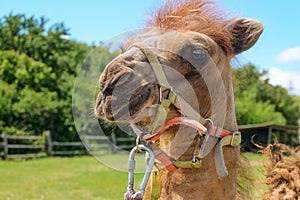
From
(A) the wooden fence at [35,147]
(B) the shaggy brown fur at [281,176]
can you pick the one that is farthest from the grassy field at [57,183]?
(B) the shaggy brown fur at [281,176]

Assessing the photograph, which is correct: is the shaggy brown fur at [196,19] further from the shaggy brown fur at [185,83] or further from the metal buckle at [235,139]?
the metal buckle at [235,139]

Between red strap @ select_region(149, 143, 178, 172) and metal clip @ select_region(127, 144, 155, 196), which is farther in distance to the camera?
red strap @ select_region(149, 143, 178, 172)

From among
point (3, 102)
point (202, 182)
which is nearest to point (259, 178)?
point (202, 182)

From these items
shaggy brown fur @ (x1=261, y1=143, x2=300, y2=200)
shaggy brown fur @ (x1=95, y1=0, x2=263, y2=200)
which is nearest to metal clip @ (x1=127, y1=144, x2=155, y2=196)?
shaggy brown fur @ (x1=95, y1=0, x2=263, y2=200)

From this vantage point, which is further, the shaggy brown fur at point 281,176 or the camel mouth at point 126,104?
the shaggy brown fur at point 281,176

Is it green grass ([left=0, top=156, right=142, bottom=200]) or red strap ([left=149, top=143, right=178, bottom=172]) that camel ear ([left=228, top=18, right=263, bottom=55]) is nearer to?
red strap ([left=149, top=143, right=178, bottom=172])

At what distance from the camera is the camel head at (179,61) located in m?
1.89

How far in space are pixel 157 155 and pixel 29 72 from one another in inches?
971

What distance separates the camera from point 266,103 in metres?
33.2

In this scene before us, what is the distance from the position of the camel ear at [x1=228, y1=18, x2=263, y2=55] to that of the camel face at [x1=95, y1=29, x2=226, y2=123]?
5.2 inches

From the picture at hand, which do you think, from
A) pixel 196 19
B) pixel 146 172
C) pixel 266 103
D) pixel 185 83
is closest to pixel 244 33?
pixel 196 19

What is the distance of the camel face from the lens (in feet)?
6.15

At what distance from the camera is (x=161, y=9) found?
2.47 metres

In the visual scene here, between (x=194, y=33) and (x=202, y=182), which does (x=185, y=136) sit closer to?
(x=202, y=182)
